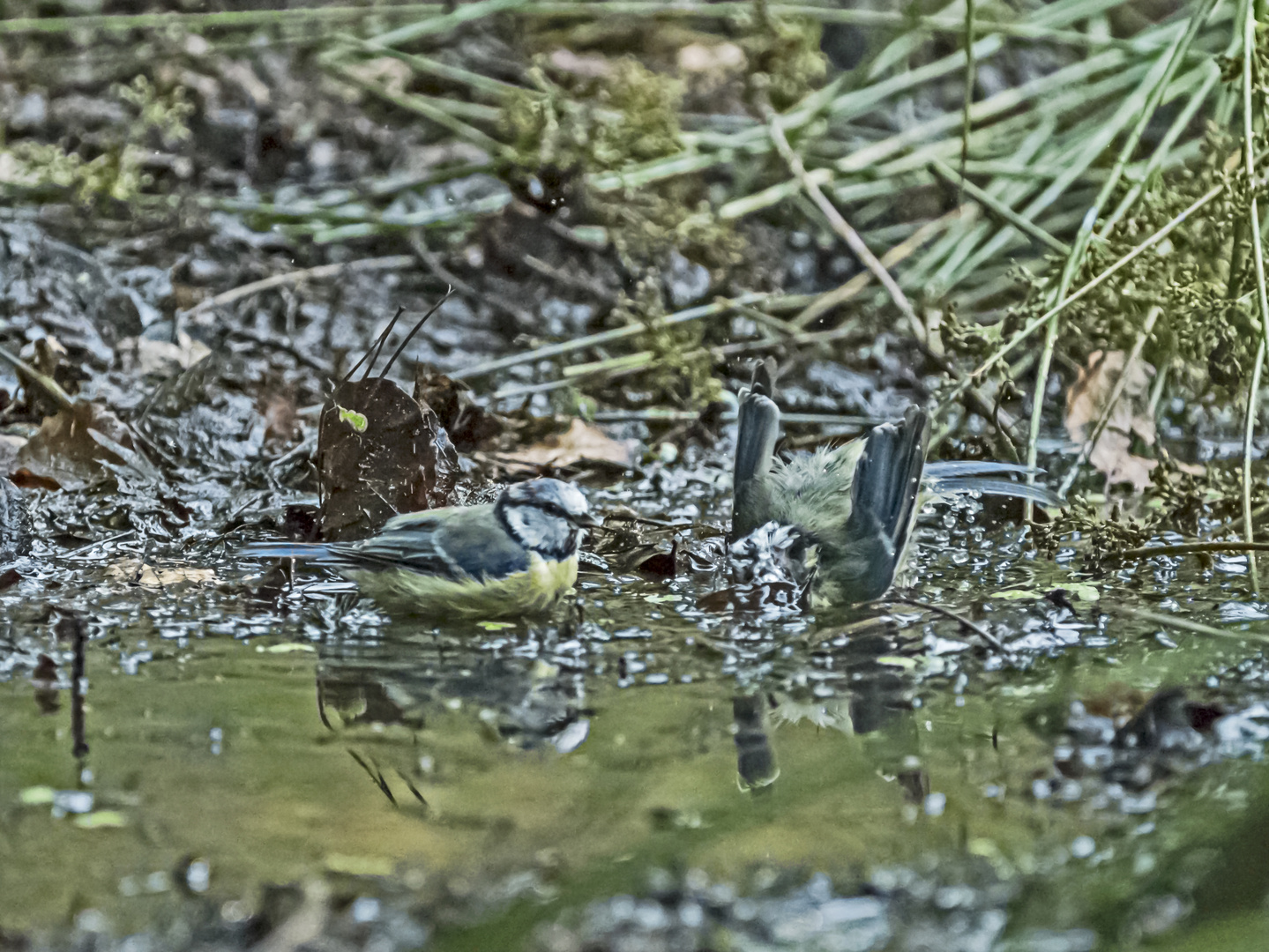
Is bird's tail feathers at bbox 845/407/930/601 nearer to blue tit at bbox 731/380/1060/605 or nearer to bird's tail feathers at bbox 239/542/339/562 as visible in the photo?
blue tit at bbox 731/380/1060/605

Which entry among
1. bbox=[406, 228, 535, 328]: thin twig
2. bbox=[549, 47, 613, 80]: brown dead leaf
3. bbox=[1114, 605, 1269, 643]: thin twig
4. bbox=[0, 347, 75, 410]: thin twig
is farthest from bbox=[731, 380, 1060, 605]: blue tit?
bbox=[549, 47, 613, 80]: brown dead leaf

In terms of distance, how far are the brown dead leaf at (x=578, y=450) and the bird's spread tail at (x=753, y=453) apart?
0.71 meters

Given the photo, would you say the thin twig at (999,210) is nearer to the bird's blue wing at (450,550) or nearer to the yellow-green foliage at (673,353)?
the yellow-green foliage at (673,353)

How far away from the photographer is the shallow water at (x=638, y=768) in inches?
69.7

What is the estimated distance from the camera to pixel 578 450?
157 inches

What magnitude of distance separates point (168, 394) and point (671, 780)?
2572mm

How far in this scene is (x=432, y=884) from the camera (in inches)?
71.0

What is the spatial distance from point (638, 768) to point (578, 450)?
193 centimetres

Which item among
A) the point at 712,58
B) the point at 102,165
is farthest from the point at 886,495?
the point at 712,58

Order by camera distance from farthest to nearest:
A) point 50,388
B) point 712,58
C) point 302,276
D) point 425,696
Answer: point 712,58 → point 302,276 → point 50,388 → point 425,696

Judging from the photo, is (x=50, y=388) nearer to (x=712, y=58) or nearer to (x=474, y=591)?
(x=474, y=591)

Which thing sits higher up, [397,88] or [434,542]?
[397,88]

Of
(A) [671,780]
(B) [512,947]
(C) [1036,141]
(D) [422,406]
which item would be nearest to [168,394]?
(D) [422,406]

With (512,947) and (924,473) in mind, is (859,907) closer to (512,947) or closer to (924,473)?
(512,947)
